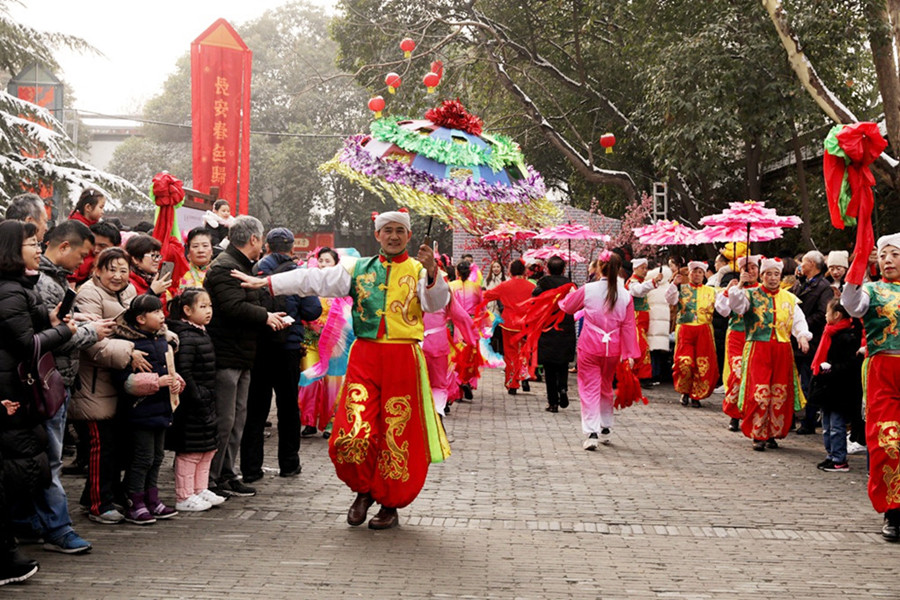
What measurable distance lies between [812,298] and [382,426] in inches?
240

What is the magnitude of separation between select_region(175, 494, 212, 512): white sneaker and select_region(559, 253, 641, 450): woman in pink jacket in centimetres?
430

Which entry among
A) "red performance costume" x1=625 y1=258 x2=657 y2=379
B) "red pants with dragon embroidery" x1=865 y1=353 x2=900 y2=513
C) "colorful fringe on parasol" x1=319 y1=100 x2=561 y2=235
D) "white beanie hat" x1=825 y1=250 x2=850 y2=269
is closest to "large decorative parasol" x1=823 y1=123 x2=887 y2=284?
"red pants with dragon embroidery" x1=865 y1=353 x2=900 y2=513

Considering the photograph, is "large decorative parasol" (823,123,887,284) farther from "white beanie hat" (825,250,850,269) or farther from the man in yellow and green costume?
"white beanie hat" (825,250,850,269)

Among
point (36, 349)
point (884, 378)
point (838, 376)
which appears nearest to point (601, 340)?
point (838, 376)

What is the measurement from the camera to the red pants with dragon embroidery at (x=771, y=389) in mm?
9945

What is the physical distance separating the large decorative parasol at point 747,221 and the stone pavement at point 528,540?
2.85 m

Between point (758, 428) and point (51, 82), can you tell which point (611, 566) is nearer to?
point (758, 428)

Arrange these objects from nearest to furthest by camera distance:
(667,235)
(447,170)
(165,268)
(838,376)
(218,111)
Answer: (447,170) → (165,268) → (838,376) → (667,235) → (218,111)

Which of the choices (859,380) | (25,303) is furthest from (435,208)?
(859,380)

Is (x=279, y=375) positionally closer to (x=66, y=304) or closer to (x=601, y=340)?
(x=66, y=304)

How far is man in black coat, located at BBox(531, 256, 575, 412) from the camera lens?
42.4 ft

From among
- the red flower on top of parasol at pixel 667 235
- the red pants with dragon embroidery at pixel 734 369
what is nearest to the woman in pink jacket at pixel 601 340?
the red pants with dragon embroidery at pixel 734 369

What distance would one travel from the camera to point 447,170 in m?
6.36

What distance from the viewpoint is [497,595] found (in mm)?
5070
